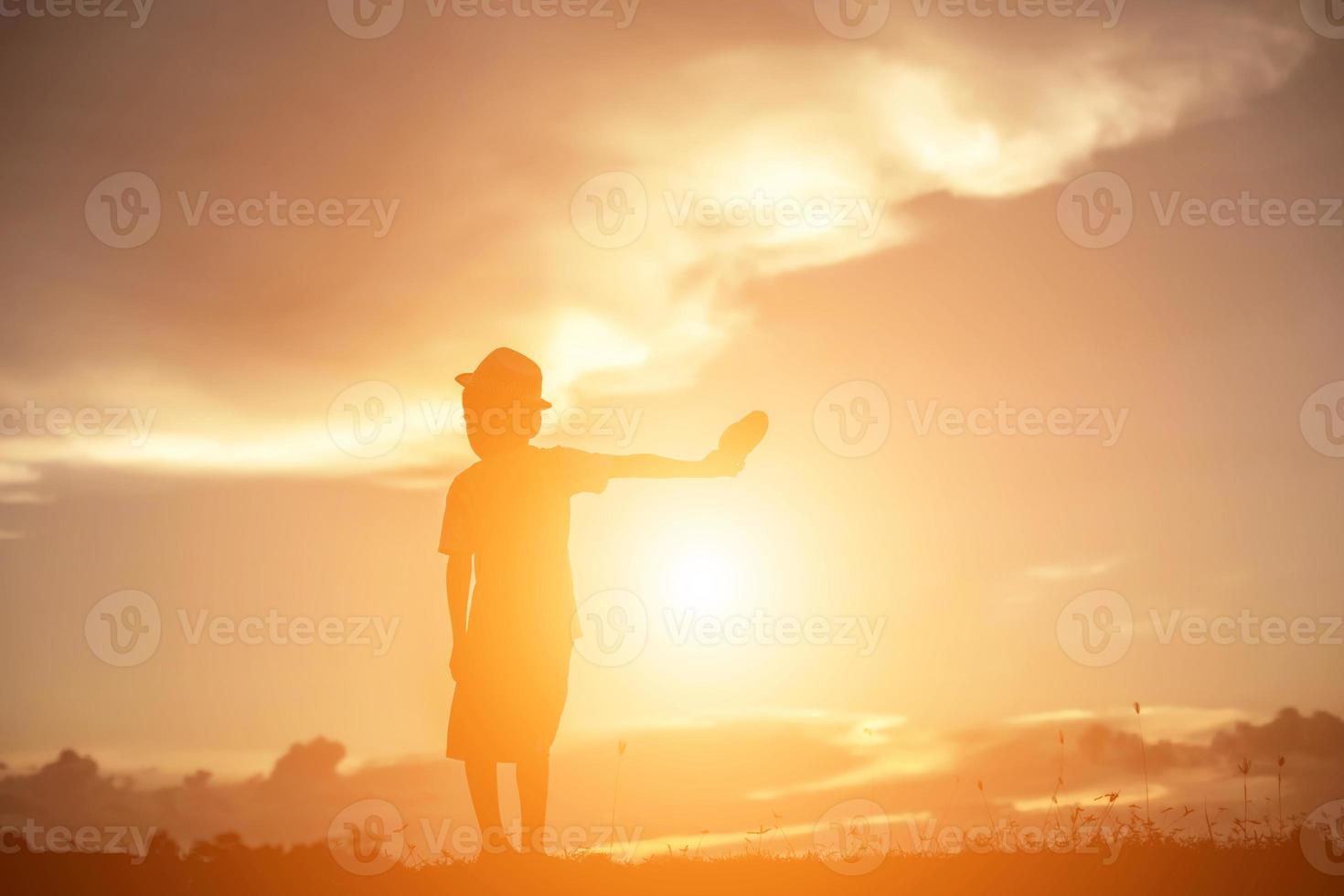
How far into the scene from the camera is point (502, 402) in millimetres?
11391

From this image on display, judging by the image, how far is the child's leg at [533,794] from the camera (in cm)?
1105

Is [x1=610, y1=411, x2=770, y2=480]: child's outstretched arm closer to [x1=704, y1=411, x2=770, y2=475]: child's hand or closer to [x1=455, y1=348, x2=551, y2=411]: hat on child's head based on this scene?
[x1=704, y1=411, x2=770, y2=475]: child's hand

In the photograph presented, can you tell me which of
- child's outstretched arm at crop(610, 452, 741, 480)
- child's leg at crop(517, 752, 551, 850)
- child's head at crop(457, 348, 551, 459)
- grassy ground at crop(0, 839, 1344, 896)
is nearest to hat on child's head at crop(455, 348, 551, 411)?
child's head at crop(457, 348, 551, 459)

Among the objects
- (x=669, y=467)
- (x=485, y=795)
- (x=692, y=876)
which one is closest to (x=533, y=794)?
(x=485, y=795)

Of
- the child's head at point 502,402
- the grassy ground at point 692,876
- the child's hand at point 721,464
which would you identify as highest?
the child's head at point 502,402

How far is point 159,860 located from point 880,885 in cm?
605

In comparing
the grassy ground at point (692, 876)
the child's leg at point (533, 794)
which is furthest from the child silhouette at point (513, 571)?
the grassy ground at point (692, 876)

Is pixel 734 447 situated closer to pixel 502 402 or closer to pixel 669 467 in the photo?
pixel 669 467

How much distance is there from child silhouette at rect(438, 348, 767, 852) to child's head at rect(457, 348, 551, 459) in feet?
0.04

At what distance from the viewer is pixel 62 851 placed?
1129 centimetres

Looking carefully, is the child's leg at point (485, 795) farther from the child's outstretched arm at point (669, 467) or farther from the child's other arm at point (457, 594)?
the child's outstretched arm at point (669, 467)

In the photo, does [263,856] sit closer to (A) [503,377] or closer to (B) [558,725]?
(B) [558,725]

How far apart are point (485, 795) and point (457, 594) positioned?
171 cm

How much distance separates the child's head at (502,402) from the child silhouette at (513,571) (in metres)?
0.01
